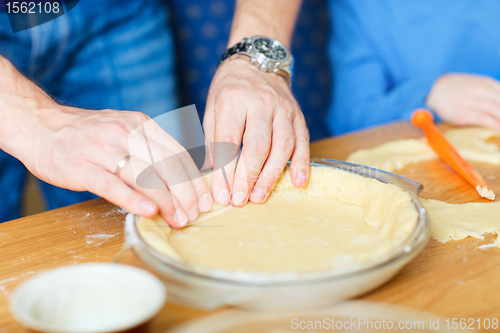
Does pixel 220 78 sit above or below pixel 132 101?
above

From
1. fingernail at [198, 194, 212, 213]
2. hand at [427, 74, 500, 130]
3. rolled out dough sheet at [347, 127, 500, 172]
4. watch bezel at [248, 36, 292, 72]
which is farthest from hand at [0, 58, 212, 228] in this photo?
hand at [427, 74, 500, 130]

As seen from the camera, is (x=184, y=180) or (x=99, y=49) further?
(x=99, y=49)

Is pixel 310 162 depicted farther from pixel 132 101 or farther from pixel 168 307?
pixel 132 101

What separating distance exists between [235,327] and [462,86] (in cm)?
129

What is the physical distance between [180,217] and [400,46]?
1.49 meters

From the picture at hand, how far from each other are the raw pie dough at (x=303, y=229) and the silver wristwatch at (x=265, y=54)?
306 millimetres

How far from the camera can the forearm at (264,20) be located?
43.5 inches

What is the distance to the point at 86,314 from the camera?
0.41 metres

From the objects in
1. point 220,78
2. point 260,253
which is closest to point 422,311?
point 260,253

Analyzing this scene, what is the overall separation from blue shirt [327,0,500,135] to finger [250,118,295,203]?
929mm

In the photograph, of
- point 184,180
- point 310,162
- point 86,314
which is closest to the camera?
point 86,314

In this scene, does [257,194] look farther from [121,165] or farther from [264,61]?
[264,61]

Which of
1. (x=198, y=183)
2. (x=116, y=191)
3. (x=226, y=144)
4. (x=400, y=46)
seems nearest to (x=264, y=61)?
(x=226, y=144)

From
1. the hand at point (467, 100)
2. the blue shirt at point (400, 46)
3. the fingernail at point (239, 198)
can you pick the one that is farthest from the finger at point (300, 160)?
the blue shirt at point (400, 46)
